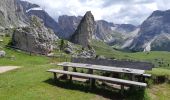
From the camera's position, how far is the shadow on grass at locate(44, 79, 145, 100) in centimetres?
2048

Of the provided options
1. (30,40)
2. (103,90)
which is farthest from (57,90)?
(30,40)

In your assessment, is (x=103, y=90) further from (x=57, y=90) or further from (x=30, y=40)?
(x=30, y=40)

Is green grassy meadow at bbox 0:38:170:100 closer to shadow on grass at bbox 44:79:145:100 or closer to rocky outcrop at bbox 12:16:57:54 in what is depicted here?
shadow on grass at bbox 44:79:145:100

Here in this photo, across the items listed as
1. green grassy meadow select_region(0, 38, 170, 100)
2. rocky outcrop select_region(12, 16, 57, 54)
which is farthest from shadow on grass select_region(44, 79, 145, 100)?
rocky outcrop select_region(12, 16, 57, 54)

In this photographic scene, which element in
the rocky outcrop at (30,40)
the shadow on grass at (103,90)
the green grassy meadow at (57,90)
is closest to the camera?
the green grassy meadow at (57,90)

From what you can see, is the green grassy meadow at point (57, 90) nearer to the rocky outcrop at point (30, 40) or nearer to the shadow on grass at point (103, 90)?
the shadow on grass at point (103, 90)

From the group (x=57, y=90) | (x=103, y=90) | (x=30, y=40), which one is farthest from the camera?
(x=30, y=40)

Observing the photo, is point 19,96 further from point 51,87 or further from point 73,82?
point 73,82

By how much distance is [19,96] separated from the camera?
20062 mm

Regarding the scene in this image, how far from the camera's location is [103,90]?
22.2 meters

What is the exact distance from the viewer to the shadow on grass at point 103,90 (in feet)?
67.2

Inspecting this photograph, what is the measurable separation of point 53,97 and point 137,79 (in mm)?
6494

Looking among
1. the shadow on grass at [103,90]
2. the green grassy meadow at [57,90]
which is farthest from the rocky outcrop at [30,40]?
the shadow on grass at [103,90]

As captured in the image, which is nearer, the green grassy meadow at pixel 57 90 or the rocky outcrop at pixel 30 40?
the green grassy meadow at pixel 57 90
